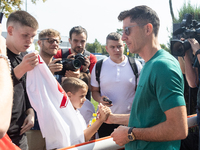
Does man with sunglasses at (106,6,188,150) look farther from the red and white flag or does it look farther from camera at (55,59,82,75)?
camera at (55,59,82,75)

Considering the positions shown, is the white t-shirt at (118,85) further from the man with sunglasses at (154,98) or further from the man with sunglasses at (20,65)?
the man with sunglasses at (154,98)

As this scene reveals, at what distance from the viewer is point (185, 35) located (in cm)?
307

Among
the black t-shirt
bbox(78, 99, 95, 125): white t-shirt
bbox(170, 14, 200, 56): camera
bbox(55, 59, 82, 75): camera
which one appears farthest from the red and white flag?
bbox(170, 14, 200, 56): camera

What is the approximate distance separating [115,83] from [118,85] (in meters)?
0.06

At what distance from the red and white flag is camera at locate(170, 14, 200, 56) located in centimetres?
165

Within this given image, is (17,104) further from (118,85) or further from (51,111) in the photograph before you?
(118,85)

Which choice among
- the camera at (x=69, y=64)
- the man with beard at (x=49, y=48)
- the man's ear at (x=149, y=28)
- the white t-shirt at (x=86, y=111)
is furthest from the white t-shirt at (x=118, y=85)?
the man's ear at (x=149, y=28)

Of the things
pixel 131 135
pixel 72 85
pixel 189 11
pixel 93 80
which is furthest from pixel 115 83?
pixel 189 11

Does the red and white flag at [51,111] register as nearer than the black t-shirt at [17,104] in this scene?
Yes

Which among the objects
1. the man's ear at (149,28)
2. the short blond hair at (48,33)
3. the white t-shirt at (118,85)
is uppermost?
the man's ear at (149,28)

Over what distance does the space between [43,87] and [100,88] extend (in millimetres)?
1564

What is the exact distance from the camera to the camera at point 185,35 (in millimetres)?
2883

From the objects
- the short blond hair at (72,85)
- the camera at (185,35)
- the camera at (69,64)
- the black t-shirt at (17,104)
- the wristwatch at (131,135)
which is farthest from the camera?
the camera at (69,64)

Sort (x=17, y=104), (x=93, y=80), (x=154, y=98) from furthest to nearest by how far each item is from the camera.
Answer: (x=93, y=80) → (x=17, y=104) → (x=154, y=98)
